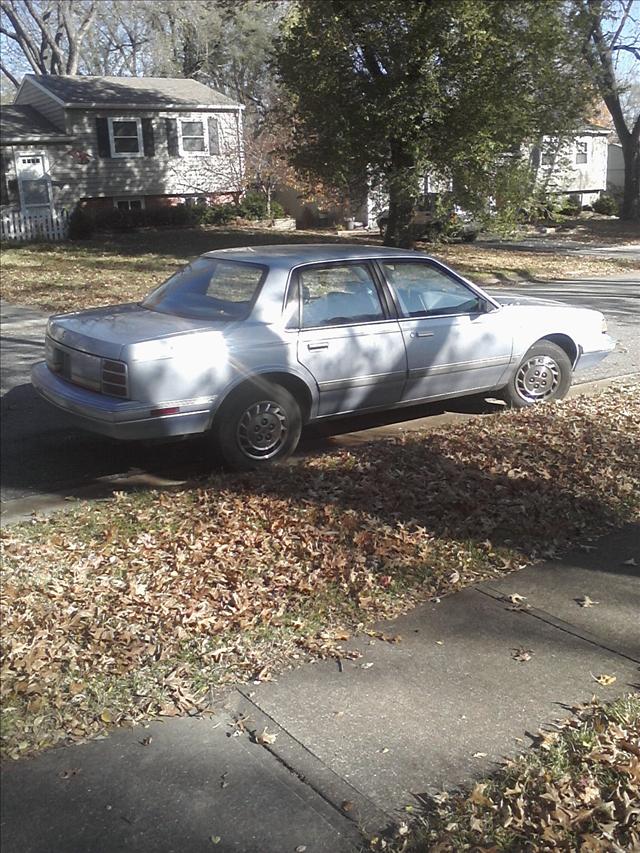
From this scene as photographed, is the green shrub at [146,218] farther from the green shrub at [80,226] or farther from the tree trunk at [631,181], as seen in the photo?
the tree trunk at [631,181]

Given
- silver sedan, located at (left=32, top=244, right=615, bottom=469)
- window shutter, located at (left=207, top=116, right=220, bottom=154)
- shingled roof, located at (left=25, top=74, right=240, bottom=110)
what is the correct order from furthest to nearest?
window shutter, located at (left=207, top=116, right=220, bottom=154) → shingled roof, located at (left=25, top=74, right=240, bottom=110) → silver sedan, located at (left=32, top=244, right=615, bottom=469)

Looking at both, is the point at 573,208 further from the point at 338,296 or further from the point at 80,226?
the point at 338,296

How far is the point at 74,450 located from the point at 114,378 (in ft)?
4.86

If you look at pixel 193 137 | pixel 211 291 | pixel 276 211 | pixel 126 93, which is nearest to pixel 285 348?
pixel 211 291

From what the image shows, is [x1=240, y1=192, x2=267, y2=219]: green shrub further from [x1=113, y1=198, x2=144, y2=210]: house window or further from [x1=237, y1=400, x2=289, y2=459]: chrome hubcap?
[x1=237, y1=400, x2=289, y2=459]: chrome hubcap

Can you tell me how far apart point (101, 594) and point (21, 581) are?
460 mm

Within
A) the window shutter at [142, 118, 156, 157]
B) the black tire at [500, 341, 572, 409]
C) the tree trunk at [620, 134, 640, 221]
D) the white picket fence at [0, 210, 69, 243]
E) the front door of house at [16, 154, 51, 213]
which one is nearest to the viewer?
the black tire at [500, 341, 572, 409]

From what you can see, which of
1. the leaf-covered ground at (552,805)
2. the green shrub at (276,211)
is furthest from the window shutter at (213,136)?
the leaf-covered ground at (552,805)

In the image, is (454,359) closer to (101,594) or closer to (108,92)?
(101,594)

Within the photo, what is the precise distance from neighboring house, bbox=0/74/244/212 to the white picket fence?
2.37 m

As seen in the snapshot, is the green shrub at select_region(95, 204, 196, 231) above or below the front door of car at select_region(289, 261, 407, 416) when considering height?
below

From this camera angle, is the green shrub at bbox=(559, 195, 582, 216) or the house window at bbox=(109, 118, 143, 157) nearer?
the house window at bbox=(109, 118, 143, 157)

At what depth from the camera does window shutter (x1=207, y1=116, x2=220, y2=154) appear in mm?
34719

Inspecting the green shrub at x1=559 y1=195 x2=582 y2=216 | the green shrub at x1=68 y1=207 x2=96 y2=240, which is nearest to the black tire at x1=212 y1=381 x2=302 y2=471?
the green shrub at x1=68 y1=207 x2=96 y2=240
